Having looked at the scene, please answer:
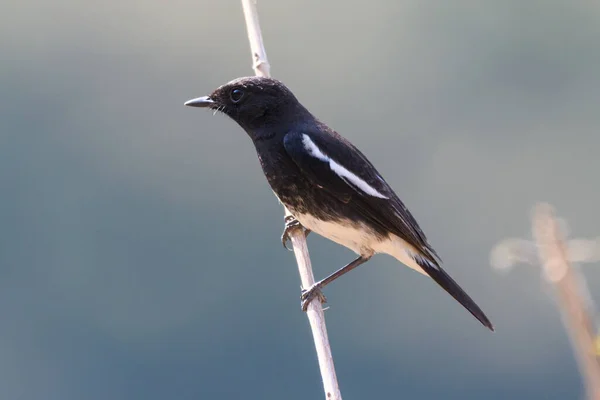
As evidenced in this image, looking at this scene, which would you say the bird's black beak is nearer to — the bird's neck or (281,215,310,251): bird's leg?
the bird's neck

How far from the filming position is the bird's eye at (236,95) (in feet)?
11.1

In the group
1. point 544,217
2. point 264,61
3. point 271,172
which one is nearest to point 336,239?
point 271,172

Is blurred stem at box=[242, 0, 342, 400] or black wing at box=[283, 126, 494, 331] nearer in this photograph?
blurred stem at box=[242, 0, 342, 400]

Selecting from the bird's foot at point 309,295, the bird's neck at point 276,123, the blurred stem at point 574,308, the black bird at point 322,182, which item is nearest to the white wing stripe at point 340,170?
the black bird at point 322,182

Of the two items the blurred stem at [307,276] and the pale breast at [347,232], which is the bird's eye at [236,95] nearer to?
the blurred stem at [307,276]

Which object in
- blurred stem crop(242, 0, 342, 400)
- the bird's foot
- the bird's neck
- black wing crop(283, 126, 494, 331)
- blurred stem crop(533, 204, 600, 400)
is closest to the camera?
blurred stem crop(533, 204, 600, 400)

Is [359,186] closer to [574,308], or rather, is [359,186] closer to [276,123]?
[276,123]

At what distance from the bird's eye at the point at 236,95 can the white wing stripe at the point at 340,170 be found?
387mm

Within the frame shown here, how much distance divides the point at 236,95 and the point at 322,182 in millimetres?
607

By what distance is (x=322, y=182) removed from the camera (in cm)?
320

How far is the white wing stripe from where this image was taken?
3201mm

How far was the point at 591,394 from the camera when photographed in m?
0.66

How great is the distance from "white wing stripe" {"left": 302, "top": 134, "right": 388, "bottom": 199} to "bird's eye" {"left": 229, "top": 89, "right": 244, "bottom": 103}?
387mm

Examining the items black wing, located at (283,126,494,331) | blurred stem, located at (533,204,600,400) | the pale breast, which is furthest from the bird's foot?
blurred stem, located at (533,204,600,400)
